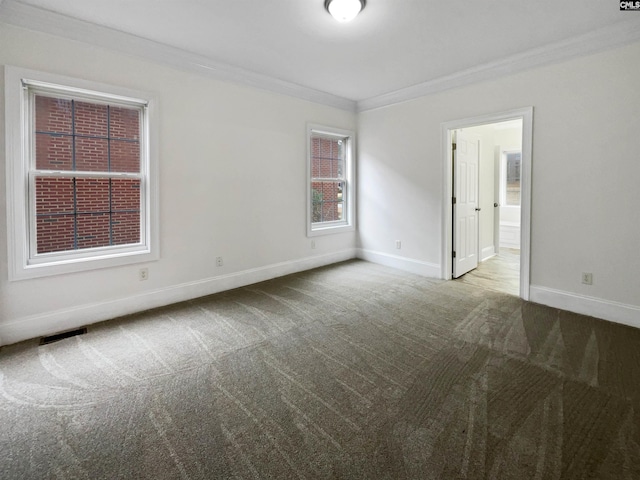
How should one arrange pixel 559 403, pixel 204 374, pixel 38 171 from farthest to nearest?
pixel 38 171 → pixel 204 374 → pixel 559 403

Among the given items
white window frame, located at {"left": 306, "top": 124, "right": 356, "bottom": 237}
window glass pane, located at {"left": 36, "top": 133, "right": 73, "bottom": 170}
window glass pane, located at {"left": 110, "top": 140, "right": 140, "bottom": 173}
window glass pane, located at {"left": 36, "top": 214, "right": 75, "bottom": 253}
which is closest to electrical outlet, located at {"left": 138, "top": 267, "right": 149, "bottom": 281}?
window glass pane, located at {"left": 36, "top": 214, "right": 75, "bottom": 253}

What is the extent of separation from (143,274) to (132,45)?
2263mm

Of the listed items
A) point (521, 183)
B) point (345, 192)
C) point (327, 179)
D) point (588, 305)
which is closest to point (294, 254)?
point (327, 179)

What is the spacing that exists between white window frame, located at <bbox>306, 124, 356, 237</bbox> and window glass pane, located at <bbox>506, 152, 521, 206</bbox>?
4002 millimetres

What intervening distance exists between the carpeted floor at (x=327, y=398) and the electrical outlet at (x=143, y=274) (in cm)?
40

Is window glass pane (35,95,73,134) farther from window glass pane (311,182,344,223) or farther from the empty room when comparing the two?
window glass pane (311,182,344,223)

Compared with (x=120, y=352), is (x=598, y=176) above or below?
above

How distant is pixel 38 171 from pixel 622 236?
5311mm

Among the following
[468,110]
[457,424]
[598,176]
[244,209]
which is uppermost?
[468,110]

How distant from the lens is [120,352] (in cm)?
252

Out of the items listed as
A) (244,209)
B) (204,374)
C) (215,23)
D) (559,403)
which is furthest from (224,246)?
(559,403)

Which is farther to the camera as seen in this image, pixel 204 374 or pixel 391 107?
pixel 391 107

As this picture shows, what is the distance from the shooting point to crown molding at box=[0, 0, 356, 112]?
255cm

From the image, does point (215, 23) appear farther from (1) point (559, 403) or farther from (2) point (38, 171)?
(1) point (559, 403)
